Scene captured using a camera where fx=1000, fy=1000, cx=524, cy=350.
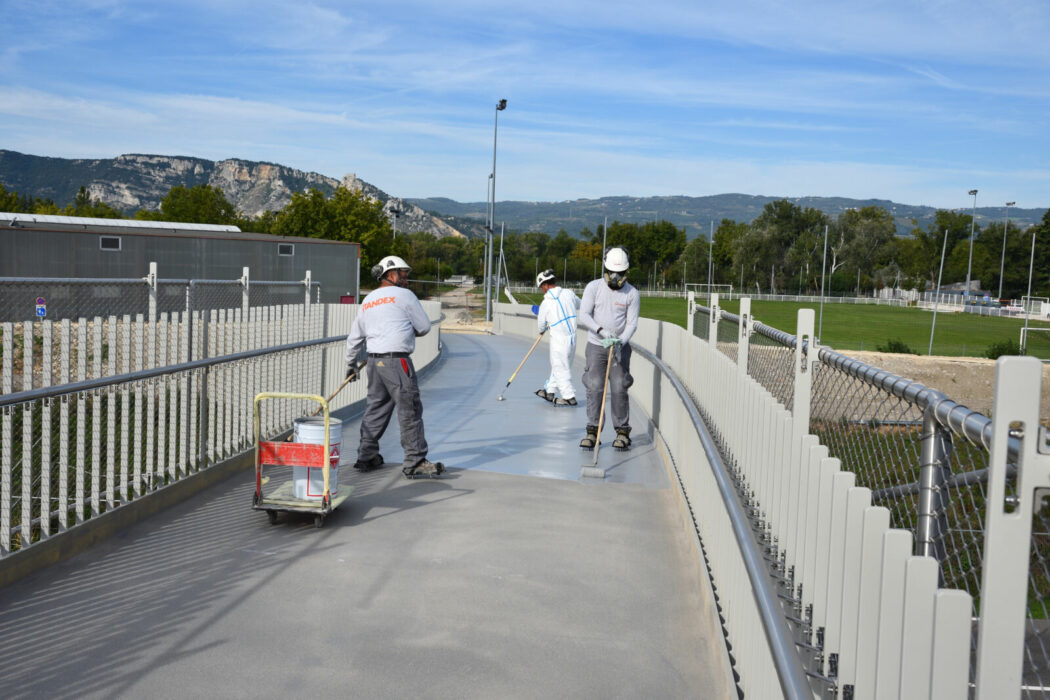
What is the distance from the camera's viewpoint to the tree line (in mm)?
98812

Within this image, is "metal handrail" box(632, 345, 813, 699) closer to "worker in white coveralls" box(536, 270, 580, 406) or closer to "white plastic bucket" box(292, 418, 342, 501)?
"white plastic bucket" box(292, 418, 342, 501)

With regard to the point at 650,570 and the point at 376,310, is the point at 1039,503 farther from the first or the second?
the point at 376,310

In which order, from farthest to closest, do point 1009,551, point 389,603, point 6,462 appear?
point 6,462 < point 389,603 < point 1009,551

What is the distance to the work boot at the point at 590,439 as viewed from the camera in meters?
11.0

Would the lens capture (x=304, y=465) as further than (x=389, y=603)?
Yes

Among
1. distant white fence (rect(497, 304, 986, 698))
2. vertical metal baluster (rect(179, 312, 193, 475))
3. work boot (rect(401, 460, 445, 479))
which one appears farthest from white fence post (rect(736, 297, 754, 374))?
vertical metal baluster (rect(179, 312, 193, 475))

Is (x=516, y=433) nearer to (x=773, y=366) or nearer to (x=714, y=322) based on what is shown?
(x=714, y=322)

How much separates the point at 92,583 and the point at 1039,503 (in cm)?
560

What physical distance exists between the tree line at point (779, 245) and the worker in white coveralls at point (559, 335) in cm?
A: 7683

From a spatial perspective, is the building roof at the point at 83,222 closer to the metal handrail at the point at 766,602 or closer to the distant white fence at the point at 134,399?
the distant white fence at the point at 134,399

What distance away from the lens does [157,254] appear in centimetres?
5678

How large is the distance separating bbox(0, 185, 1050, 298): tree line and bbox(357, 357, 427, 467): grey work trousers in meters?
82.4

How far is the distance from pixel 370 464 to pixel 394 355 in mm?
1220

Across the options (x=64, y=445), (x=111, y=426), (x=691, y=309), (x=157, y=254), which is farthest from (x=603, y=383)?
(x=157, y=254)
